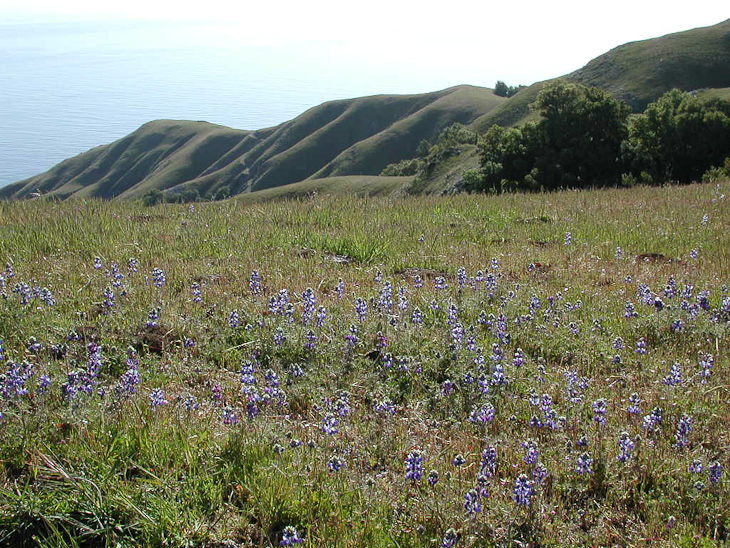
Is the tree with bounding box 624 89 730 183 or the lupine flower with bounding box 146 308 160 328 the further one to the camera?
the tree with bounding box 624 89 730 183

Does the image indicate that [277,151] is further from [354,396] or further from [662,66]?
[354,396]

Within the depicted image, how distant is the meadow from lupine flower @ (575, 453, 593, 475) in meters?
0.03

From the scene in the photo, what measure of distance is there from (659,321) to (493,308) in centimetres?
155

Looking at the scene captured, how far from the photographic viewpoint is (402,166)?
120 metres

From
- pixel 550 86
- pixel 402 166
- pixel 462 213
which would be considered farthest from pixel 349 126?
pixel 462 213

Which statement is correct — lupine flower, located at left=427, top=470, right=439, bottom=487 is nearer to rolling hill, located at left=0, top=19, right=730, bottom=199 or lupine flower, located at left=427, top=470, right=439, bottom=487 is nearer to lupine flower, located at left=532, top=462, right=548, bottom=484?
lupine flower, located at left=532, top=462, right=548, bottom=484

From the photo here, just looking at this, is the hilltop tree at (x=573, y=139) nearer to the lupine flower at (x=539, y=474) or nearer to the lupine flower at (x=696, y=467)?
the lupine flower at (x=696, y=467)

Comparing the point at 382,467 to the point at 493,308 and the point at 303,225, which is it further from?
the point at 303,225

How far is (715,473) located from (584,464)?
680mm

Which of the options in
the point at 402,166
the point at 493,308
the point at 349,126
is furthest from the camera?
the point at 349,126

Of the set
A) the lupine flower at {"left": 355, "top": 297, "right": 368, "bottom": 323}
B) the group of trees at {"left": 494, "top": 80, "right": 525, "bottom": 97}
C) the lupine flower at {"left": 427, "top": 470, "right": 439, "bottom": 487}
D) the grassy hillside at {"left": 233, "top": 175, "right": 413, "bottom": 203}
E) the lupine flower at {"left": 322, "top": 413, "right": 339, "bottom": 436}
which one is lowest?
the lupine flower at {"left": 427, "top": 470, "right": 439, "bottom": 487}

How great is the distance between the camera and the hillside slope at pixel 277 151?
14925 cm

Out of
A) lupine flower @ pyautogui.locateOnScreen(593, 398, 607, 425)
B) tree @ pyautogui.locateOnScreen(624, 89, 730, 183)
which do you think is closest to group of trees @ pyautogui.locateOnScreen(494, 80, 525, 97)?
tree @ pyautogui.locateOnScreen(624, 89, 730, 183)

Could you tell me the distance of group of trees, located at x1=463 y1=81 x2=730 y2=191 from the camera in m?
29.5
